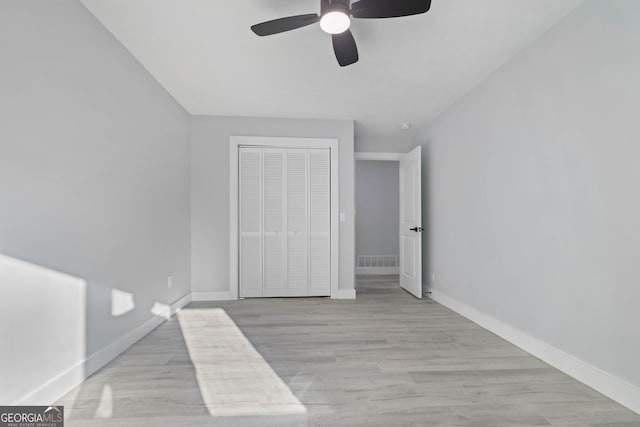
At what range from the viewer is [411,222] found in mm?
4328

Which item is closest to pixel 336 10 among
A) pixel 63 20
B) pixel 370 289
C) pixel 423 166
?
pixel 63 20

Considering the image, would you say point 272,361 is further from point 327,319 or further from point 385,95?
point 385,95

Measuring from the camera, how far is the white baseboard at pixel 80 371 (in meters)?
1.60

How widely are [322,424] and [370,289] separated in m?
3.22

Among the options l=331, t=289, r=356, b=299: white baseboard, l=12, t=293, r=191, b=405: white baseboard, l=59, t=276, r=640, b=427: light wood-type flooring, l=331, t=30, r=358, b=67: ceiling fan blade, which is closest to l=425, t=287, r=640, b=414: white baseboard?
l=59, t=276, r=640, b=427: light wood-type flooring

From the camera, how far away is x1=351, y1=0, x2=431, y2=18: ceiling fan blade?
1599 mm

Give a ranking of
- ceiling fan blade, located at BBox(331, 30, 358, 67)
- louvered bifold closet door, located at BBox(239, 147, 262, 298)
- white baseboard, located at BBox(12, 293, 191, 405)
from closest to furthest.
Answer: white baseboard, located at BBox(12, 293, 191, 405), ceiling fan blade, located at BBox(331, 30, 358, 67), louvered bifold closet door, located at BBox(239, 147, 262, 298)

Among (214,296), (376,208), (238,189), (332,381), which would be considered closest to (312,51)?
(238,189)

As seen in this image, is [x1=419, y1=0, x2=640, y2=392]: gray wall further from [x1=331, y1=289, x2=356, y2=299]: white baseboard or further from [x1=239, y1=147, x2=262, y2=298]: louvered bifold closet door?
[x1=239, y1=147, x2=262, y2=298]: louvered bifold closet door

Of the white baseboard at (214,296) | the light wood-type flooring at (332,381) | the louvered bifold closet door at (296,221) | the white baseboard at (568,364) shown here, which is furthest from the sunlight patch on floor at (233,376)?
the white baseboard at (568,364)

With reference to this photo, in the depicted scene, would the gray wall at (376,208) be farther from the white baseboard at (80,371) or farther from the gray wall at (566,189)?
the white baseboard at (80,371)

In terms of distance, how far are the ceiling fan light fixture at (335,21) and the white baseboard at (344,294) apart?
314 centimetres

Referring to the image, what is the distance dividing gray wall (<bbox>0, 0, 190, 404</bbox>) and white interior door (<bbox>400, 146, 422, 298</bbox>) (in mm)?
3204

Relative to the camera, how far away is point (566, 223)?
6.72ft
